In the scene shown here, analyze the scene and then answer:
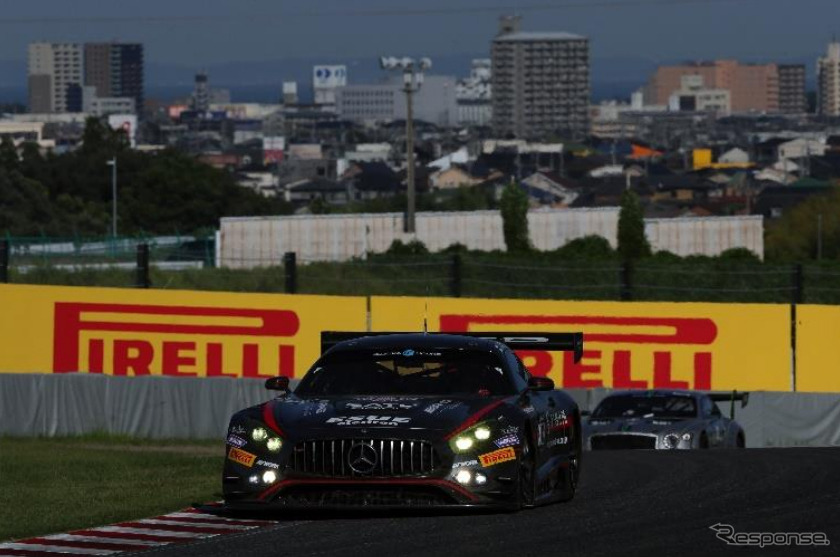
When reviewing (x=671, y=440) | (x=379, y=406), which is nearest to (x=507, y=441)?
(x=379, y=406)

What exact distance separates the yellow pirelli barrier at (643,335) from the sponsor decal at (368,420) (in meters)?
17.4

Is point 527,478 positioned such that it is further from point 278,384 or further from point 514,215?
point 514,215

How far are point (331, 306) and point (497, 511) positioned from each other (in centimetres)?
1831

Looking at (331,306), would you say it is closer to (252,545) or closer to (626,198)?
(252,545)

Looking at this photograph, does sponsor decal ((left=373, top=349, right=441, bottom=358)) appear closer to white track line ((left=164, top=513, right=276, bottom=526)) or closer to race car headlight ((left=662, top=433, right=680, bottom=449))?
white track line ((left=164, top=513, right=276, bottom=526))

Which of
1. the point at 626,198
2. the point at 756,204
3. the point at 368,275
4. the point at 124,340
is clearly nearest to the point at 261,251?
the point at 626,198

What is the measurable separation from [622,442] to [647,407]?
91 centimetres

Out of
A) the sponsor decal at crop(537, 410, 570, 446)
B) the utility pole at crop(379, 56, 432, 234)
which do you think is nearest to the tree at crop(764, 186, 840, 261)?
the utility pole at crop(379, 56, 432, 234)

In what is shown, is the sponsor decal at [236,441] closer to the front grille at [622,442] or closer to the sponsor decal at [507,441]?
the sponsor decal at [507,441]

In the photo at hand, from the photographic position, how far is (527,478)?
12.7m

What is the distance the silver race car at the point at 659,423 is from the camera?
74.3 ft

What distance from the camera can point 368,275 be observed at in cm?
4547

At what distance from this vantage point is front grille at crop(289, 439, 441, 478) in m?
12.2

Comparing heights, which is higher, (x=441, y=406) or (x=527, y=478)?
(x=441, y=406)
